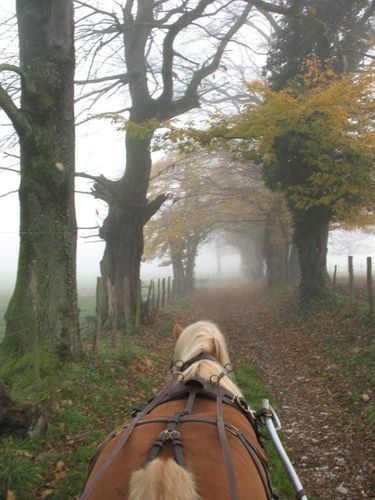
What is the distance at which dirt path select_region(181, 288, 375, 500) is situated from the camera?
511 cm

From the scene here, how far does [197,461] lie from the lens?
2061 mm

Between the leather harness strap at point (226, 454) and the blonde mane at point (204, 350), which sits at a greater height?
the blonde mane at point (204, 350)

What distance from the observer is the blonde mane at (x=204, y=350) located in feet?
9.86

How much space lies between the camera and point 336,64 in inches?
593

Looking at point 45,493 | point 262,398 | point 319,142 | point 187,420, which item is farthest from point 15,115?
point 319,142

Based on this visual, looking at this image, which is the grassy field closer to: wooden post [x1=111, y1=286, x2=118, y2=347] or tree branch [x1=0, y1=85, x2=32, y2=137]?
wooden post [x1=111, y1=286, x2=118, y2=347]

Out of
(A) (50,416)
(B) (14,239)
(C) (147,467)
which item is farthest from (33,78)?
(B) (14,239)

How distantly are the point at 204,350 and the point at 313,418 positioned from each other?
431 cm

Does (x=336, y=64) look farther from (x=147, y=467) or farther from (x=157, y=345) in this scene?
(x=147, y=467)

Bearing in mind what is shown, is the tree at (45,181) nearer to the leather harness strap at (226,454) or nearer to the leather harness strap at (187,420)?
the leather harness strap at (187,420)

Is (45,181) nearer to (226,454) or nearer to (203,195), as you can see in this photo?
(226,454)

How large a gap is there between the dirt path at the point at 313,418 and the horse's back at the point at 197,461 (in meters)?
3.16

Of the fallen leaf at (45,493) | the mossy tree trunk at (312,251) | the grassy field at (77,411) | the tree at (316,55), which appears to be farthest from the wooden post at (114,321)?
the tree at (316,55)

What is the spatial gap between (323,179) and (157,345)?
634 cm
